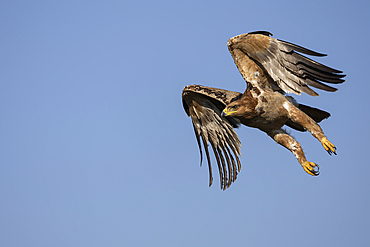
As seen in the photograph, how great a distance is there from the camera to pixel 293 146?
10.8 meters

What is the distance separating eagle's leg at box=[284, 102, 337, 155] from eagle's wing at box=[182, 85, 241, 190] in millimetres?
2211

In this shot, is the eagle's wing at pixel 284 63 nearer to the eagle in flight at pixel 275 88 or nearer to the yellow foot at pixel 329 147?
the eagle in flight at pixel 275 88

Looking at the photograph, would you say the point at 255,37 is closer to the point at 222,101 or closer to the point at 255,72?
the point at 255,72

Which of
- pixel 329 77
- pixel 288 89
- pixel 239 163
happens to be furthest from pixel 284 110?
pixel 239 163

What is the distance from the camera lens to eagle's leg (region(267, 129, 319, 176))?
10.2 meters

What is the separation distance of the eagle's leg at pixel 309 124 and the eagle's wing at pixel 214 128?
2.21 meters

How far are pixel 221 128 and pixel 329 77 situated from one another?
382cm

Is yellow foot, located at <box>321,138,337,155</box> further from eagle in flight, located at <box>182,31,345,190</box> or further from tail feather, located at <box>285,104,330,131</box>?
tail feather, located at <box>285,104,330,131</box>

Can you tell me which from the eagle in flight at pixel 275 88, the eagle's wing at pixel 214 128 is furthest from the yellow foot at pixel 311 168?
the eagle's wing at pixel 214 128

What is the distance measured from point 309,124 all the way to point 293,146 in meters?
0.94

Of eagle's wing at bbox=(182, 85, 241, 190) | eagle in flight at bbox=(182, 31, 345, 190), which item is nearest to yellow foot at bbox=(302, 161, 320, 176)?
eagle in flight at bbox=(182, 31, 345, 190)

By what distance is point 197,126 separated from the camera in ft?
42.7

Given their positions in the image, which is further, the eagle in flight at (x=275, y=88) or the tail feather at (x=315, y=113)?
the tail feather at (x=315, y=113)

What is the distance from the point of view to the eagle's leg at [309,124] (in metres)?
9.61
